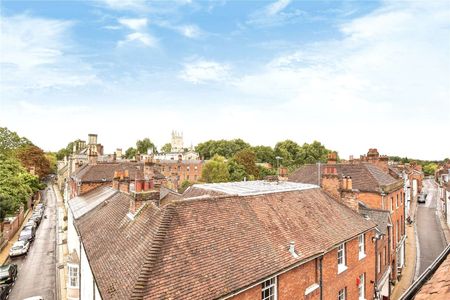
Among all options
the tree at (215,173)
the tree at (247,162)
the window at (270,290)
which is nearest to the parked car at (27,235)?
the window at (270,290)

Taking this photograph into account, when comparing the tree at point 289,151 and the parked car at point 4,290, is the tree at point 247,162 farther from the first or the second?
the parked car at point 4,290

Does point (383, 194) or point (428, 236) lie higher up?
point (383, 194)

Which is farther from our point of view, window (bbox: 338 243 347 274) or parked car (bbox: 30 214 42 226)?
parked car (bbox: 30 214 42 226)

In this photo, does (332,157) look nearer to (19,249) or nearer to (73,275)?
(73,275)

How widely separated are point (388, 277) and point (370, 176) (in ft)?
26.8

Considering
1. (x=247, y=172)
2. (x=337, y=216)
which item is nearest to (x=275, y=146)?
(x=247, y=172)

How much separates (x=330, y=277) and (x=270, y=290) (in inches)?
177

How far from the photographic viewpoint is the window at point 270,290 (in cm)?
1050

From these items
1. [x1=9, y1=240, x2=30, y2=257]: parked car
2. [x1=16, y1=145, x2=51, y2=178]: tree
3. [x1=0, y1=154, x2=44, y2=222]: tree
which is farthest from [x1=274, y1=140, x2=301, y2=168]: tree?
[x1=9, y1=240, x2=30, y2=257]: parked car

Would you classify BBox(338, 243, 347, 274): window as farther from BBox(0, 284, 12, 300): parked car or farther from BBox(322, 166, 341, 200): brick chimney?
BBox(0, 284, 12, 300): parked car

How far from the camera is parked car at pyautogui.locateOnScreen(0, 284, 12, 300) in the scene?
769 inches

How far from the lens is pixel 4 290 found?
2011 centimetres

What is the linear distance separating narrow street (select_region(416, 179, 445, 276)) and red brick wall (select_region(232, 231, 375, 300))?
36.1 feet

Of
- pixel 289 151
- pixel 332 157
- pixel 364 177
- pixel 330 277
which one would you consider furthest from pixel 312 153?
pixel 330 277
